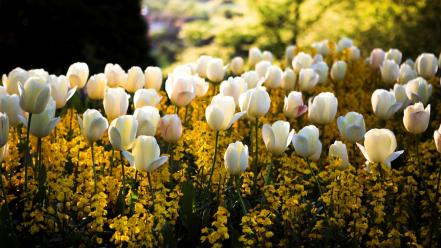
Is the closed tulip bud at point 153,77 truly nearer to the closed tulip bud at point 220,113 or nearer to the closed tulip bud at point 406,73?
the closed tulip bud at point 220,113

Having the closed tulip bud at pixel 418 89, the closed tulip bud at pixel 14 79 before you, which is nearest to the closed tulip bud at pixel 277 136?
the closed tulip bud at pixel 418 89

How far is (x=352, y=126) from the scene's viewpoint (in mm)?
2857

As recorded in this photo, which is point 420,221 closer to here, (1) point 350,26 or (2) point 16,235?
(2) point 16,235

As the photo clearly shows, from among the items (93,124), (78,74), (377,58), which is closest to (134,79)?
(78,74)

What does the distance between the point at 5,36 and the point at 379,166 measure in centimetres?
537

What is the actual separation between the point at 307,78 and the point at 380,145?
4.79 ft

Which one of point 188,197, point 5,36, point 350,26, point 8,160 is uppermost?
point 350,26

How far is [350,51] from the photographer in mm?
5367

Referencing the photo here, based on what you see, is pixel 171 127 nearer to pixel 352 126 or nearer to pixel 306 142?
pixel 306 142

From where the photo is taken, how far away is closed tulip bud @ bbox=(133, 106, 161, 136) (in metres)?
2.76

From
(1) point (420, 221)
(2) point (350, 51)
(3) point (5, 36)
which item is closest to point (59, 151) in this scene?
(1) point (420, 221)

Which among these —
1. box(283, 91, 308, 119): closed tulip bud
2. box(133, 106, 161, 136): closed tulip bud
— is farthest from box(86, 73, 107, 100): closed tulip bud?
box(283, 91, 308, 119): closed tulip bud

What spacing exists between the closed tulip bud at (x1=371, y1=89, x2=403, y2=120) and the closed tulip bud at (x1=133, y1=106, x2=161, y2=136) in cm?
117

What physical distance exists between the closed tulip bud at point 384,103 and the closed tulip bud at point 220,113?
2.73 ft
